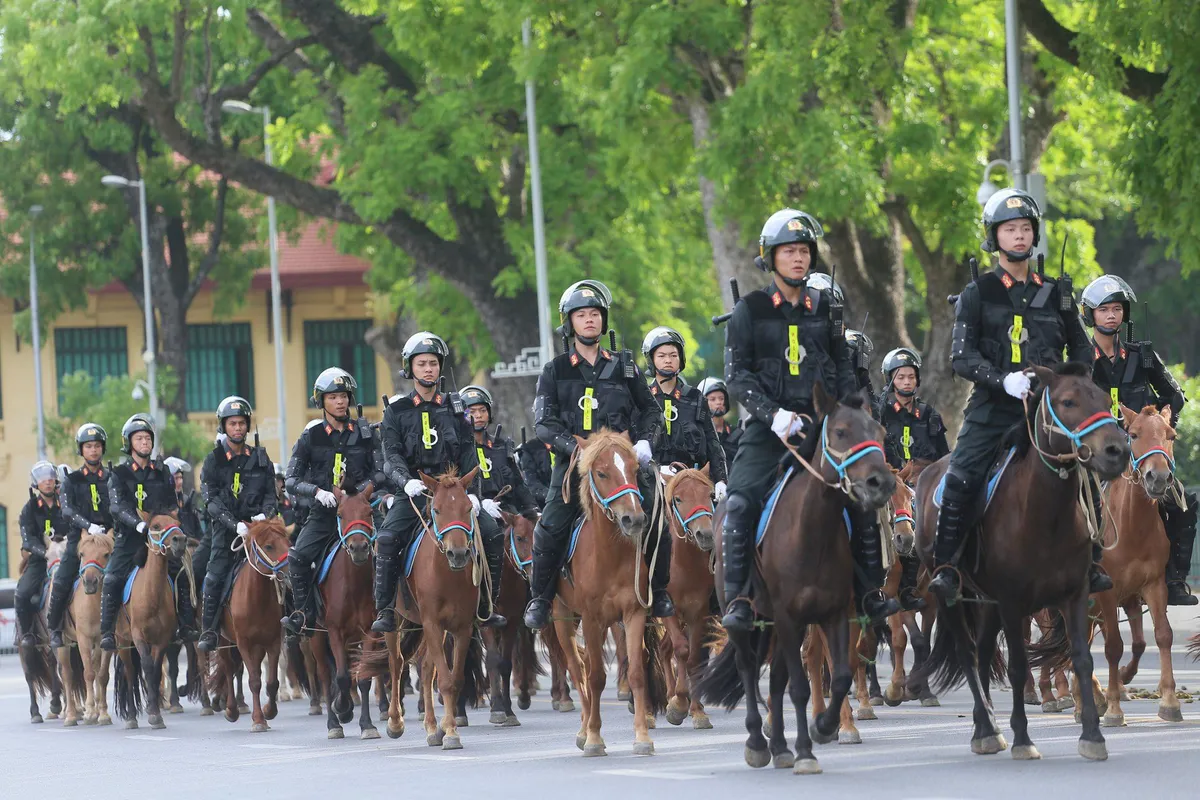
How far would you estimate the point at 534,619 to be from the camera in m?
13.7

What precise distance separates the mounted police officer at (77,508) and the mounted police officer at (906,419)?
8.28m

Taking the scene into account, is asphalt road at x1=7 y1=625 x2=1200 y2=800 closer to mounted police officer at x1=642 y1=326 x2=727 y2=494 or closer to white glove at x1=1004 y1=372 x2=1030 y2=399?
white glove at x1=1004 y1=372 x2=1030 y2=399

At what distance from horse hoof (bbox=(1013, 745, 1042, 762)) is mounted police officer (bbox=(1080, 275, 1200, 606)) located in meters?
3.13

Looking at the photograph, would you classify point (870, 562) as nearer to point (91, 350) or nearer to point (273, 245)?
point (273, 245)

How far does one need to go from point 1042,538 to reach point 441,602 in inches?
215

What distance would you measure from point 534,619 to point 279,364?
3865 cm

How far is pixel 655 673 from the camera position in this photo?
16.0 metres

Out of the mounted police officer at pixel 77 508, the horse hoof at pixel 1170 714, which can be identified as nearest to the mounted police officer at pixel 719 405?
the mounted police officer at pixel 77 508

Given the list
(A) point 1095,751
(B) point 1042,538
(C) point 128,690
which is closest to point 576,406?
(B) point 1042,538

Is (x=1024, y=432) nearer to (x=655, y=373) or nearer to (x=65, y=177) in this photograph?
(x=655, y=373)

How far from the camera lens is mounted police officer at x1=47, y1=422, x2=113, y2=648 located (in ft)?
69.8

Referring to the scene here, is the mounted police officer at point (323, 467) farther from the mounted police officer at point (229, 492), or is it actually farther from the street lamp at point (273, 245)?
the street lamp at point (273, 245)

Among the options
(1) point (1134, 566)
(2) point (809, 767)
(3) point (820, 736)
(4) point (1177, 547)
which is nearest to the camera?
(2) point (809, 767)

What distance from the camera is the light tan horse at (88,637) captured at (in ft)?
67.2
